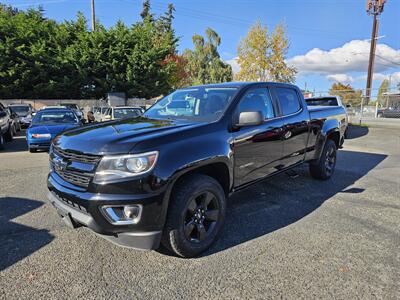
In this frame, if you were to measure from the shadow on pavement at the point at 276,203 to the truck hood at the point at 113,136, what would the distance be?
1.42m

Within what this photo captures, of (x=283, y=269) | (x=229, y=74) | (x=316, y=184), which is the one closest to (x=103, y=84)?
(x=316, y=184)

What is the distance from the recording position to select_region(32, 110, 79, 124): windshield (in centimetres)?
958

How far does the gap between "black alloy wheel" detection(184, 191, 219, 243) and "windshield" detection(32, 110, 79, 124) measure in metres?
7.91

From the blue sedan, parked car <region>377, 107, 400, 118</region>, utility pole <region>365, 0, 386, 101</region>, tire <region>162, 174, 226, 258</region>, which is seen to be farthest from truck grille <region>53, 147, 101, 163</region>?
utility pole <region>365, 0, 386, 101</region>

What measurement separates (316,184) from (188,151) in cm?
373

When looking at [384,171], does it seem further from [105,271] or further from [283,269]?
[105,271]

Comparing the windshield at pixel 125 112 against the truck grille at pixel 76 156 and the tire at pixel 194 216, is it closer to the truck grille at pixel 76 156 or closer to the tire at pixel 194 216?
the truck grille at pixel 76 156

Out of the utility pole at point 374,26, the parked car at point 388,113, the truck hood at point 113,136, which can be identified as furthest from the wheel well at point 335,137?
the utility pole at point 374,26

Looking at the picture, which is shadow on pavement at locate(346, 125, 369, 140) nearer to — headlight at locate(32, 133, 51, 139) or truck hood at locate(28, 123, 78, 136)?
truck hood at locate(28, 123, 78, 136)

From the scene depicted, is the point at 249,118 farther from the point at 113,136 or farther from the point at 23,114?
the point at 23,114

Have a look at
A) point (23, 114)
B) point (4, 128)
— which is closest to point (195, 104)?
point (4, 128)

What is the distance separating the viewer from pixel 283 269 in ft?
9.18

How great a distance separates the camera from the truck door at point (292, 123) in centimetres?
433

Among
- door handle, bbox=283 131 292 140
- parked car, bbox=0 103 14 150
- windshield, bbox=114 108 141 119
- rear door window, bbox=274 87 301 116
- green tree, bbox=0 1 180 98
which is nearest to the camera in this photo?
door handle, bbox=283 131 292 140
